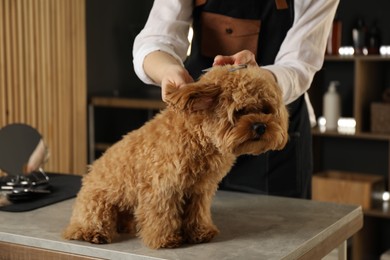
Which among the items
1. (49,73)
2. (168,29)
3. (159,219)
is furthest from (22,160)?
(49,73)

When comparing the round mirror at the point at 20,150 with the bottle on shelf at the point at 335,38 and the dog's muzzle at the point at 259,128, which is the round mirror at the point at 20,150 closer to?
the dog's muzzle at the point at 259,128

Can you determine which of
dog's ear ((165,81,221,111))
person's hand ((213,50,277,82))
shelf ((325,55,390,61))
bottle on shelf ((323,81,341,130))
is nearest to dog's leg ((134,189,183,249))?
dog's ear ((165,81,221,111))

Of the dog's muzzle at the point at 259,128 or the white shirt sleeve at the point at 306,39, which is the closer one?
the dog's muzzle at the point at 259,128

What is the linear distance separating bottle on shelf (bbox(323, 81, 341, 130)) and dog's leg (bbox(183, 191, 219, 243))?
278 cm

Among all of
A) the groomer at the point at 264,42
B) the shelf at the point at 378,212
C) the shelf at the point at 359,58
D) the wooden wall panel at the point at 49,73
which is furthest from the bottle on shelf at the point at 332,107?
the groomer at the point at 264,42

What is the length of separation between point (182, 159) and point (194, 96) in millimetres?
150

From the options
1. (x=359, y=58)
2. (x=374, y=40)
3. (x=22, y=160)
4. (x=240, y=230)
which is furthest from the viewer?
(x=374, y=40)

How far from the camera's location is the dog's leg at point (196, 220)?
146 centimetres

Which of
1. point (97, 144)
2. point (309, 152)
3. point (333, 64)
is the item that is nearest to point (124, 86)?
point (97, 144)

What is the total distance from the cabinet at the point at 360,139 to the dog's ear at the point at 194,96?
273 cm

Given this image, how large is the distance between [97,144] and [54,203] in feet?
10.1

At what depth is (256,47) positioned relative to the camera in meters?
2.00

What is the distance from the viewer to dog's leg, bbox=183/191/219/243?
1.46 metres

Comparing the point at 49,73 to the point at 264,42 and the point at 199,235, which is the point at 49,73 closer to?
the point at 264,42
